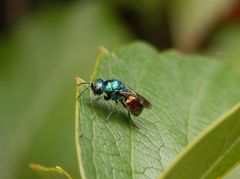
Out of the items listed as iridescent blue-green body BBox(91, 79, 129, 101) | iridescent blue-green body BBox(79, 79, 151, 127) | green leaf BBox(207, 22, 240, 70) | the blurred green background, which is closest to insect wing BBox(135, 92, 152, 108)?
iridescent blue-green body BBox(79, 79, 151, 127)

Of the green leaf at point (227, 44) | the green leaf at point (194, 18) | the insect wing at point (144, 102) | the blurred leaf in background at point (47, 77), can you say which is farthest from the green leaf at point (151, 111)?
the green leaf at point (194, 18)

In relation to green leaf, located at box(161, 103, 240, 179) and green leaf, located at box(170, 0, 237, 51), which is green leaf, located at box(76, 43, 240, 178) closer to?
green leaf, located at box(161, 103, 240, 179)

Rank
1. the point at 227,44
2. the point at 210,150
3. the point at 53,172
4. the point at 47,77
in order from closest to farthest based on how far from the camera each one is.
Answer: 1. the point at 210,150
2. the point at 53,172
3. the point at 47,77
4. the point at 227,44

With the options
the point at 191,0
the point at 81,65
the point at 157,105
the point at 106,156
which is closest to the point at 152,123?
the point at 157,105

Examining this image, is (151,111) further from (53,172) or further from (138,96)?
(53,172)

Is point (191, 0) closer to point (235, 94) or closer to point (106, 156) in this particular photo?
point (235, 94)

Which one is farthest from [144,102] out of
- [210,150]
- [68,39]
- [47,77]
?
[68,39]

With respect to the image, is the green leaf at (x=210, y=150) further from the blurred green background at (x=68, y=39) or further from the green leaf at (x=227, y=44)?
the green leaf at (x=227, y=44)
